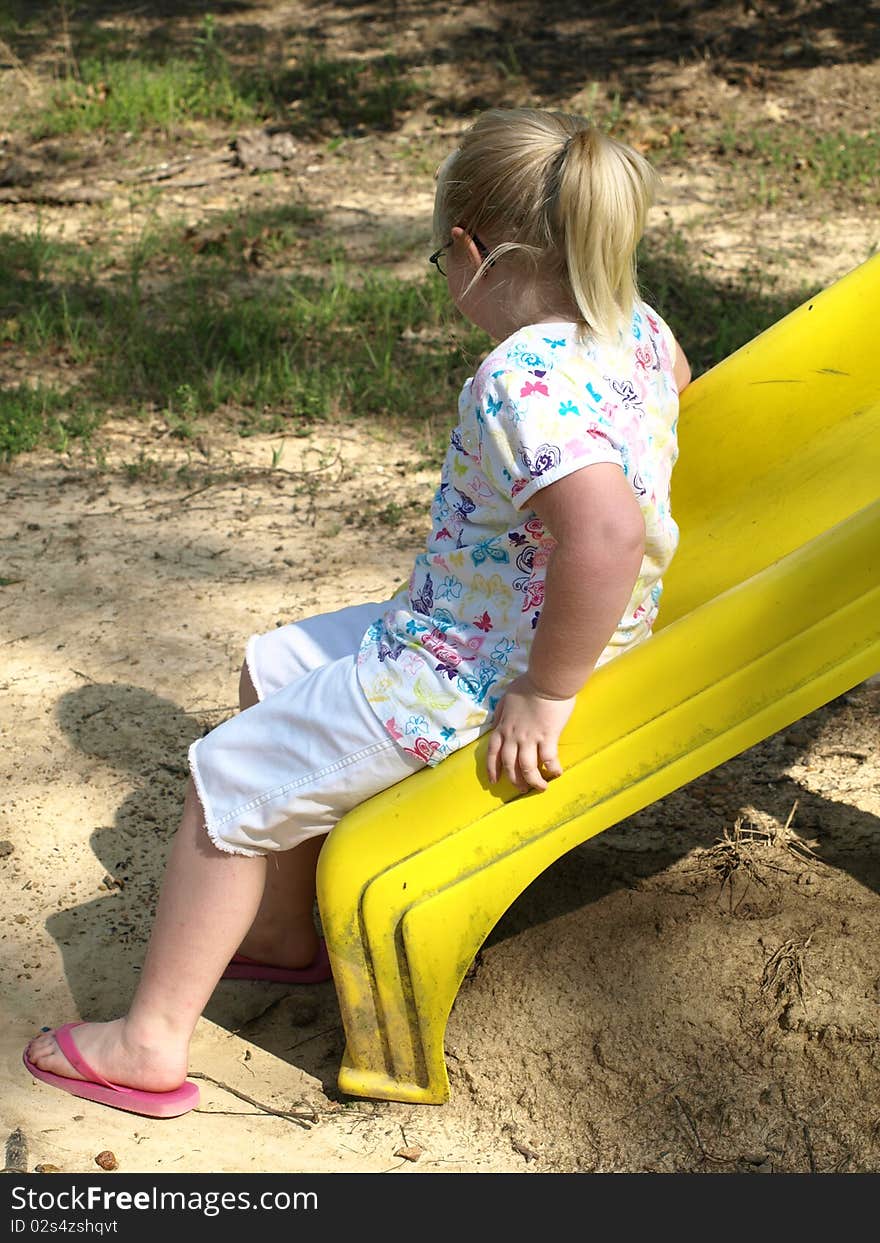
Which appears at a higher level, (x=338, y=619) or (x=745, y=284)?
(x=338, y=619)

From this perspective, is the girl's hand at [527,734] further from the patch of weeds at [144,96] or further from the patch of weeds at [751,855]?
the patch of weeds at [144,96]

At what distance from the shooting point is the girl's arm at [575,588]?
5.19 ft

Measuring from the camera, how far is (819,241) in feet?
16.3

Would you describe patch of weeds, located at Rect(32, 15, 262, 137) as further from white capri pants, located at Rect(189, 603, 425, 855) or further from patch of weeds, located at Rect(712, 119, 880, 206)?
white capri pants, located at Rect(189, 603, 425, 855)

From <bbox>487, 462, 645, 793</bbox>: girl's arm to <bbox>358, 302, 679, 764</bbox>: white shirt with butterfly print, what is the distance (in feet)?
0.12

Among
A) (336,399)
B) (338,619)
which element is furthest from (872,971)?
(336,399)

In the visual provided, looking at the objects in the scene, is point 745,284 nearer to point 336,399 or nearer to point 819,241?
point 819,241

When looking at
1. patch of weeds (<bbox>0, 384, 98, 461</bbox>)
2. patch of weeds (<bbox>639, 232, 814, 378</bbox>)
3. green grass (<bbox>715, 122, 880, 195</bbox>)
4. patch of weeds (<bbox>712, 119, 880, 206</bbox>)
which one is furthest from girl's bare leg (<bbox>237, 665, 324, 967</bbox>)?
green grass (<bbox>715, 122, 880, 195</bbox>)

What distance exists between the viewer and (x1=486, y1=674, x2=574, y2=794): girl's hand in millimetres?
1719

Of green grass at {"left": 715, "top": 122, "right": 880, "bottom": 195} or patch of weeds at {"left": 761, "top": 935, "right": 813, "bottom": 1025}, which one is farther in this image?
green grass at {"left": 715, "top": 122, "right": 880, "bottom": 195}

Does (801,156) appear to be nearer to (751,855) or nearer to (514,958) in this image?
(751,855)

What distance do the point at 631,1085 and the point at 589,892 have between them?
392 mm

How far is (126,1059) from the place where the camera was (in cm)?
189

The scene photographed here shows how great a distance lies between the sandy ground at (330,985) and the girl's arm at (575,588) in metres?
0.52
